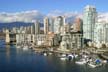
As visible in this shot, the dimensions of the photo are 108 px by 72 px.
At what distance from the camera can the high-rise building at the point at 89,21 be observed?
33719mm

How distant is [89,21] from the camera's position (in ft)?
116

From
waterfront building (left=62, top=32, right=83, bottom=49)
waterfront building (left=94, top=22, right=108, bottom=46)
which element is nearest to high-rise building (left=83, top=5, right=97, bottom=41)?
waterfront building (left=94, top=22, right=108, bottom=46)

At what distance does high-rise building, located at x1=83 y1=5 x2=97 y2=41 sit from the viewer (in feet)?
111

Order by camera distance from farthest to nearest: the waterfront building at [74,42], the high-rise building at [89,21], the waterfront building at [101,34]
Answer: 1. the high-rise building at [89,21]
2. the waterfront building at [101,34]
3. the waterfront building at [74,42]

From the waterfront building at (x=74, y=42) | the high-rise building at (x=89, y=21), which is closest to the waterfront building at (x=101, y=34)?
the high-rise building at (x=89, y=21)

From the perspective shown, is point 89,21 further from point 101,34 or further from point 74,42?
point 74,42

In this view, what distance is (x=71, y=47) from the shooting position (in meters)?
28.8

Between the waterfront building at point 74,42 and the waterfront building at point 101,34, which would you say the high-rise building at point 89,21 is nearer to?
the waterfront building at point 101,34

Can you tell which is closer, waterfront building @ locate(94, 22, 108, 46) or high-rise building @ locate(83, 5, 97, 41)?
waterfront building @ locate(94, 22, 108, 46)

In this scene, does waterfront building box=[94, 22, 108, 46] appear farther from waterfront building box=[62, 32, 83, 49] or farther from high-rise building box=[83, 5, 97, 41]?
waterfront building box=[62, 32, 83, 49]

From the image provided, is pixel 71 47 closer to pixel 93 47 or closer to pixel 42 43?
pixel 93 47

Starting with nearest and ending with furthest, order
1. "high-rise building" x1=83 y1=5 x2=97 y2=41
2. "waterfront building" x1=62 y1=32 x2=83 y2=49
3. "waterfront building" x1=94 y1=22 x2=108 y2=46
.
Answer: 1. "waterfront building" x1=62 y1=32 x2=83 y2=49
2. "waterfront building" x1=94 y1=22 x2=108 y2=46
3. "high-rise building" x1=83 y1=5 x2=97 y2=41

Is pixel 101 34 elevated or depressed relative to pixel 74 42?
elevated

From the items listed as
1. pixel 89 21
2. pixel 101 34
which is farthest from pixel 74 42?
pixel 89 21
